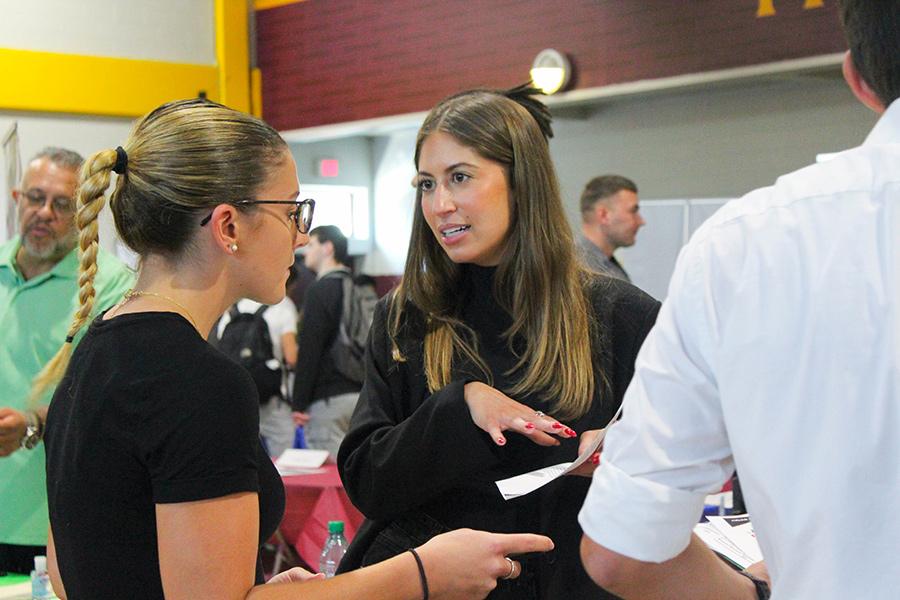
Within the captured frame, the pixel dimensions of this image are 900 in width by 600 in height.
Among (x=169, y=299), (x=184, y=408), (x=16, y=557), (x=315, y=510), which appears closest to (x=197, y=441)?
(x=184, y=408)

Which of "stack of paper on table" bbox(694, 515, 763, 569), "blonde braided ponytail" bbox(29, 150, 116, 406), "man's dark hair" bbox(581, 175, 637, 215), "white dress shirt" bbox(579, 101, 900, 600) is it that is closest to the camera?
"white dress shirt" bbox(579, 101, 900, 600)

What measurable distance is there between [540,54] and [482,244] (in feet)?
14.9

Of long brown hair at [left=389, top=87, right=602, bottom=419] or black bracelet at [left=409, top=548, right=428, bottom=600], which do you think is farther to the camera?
long brown hair at [left=389, top=87, right=602, bottom=419]

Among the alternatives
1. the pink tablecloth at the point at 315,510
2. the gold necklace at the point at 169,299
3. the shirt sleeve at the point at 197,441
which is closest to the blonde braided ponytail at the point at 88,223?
the gold necklace at the point at 169,299

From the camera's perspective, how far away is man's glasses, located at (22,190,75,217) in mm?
3322

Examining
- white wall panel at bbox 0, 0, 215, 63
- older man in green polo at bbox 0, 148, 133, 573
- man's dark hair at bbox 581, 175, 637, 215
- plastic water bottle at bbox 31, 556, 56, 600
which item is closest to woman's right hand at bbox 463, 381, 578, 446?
plastic water bottle at bbox 31, 556, 56, 600

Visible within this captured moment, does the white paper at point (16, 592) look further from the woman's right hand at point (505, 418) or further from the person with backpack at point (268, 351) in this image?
the person with backpack at point (268, 351)

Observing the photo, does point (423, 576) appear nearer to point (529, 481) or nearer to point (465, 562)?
point (465, 562)

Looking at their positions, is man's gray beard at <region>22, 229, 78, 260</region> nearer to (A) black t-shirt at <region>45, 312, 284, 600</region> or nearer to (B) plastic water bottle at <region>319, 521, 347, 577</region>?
(B) plastic water bottle at <region>319, 521, 347, 577</region>

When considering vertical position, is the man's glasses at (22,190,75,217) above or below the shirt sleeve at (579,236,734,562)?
above

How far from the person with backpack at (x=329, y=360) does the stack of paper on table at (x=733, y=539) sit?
4213 mm

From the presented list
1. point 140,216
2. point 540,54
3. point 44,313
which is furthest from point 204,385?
point 540,54

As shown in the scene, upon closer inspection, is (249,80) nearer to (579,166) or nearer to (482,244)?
(579,166)

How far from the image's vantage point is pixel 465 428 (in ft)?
6.12
